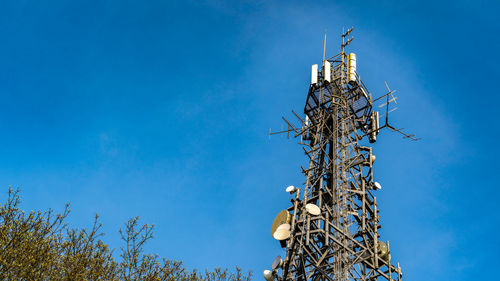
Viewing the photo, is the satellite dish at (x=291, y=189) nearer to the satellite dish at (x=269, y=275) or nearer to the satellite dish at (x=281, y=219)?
the satellite dish at (x=281, y=219)

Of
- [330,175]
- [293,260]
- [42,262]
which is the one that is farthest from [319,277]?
[42,262]

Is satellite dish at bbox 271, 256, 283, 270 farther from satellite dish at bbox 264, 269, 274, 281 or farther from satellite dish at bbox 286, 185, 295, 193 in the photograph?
satellite dish at bbox 286, 185, 295, 193

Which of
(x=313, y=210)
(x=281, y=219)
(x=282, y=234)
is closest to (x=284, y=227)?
(x=282, y=234)

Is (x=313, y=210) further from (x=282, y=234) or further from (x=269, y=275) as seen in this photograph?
(x=269, y=275)

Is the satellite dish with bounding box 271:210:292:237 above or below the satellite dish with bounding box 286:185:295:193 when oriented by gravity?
below

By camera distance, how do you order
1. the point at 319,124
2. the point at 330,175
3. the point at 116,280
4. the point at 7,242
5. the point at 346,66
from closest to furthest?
the point at 7,242
the point at 116,280
the point at 330,175
the point at 319,124
the point at 346,66

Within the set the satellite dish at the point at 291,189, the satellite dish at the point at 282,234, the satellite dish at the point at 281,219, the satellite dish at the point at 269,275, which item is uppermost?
the satellite dish at the point at 291,189

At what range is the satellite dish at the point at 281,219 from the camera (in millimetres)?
20453

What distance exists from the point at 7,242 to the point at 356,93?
1891 cm

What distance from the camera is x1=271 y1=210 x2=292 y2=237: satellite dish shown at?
67.1ft

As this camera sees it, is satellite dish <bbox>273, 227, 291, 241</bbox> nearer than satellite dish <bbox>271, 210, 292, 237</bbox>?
Yes

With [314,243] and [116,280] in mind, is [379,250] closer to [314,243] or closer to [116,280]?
[314,243]

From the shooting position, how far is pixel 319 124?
2477 centimetres

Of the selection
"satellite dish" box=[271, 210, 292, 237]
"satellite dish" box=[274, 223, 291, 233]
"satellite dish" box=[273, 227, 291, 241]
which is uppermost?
"satellite dish" box=[271, 210, 292, 237]
